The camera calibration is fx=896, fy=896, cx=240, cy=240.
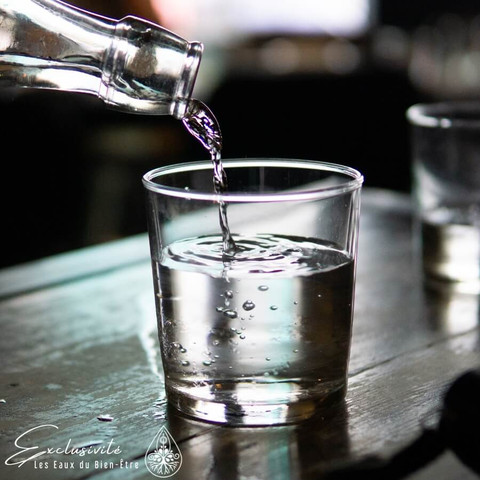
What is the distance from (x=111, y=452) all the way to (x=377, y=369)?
252mm

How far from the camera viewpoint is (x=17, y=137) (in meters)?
2.93

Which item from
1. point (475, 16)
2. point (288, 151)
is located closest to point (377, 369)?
point (288, 151)

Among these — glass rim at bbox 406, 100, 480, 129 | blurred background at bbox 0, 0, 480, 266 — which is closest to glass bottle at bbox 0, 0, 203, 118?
glass rim at bbox 406, 100, 480, 129

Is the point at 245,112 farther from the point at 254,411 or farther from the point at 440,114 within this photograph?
the point at 254,411

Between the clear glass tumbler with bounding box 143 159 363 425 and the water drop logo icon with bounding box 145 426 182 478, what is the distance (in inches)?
1.6

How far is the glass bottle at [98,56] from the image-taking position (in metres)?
0.67

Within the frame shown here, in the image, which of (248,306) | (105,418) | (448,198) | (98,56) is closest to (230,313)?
(248,306)

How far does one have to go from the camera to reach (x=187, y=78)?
0.67 metres

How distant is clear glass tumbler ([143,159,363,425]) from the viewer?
0.61 metres

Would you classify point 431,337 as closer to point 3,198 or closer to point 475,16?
→ point 3,198

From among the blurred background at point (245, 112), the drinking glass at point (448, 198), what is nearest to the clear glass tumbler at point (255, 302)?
the drinking glass at point (448, 198)

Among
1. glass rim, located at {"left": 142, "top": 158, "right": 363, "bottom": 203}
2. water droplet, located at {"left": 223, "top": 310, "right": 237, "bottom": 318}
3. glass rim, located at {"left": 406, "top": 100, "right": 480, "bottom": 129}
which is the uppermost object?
glass rim, located at {"left": 142, "top": 158, "right": 363, "bottom": 203}

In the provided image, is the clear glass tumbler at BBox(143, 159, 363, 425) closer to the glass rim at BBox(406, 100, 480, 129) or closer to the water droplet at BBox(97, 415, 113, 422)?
the water droplet at BBox(97, 415, 113, 422)

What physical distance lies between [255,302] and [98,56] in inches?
9.5
